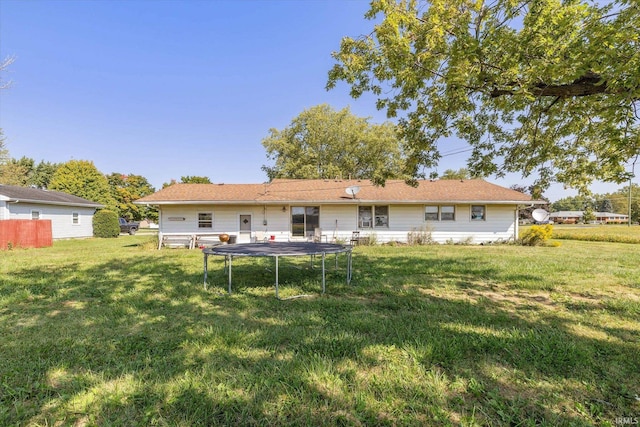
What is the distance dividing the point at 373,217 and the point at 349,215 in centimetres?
141

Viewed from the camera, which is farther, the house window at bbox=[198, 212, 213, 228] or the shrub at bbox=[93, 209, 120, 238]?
the shrub at bbox=[93, 209, 120, 238]

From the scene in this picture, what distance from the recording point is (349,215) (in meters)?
16.7

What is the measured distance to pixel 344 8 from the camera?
7.63 m

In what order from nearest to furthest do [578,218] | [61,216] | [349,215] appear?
[349,215] < [61,216] < [578,218]

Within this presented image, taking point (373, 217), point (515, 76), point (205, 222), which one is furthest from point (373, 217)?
point (515, 76)

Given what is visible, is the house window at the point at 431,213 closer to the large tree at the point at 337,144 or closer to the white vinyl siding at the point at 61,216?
the large tree at the point at 337,144

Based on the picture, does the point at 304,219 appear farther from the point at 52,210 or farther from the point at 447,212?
the point at 52,210

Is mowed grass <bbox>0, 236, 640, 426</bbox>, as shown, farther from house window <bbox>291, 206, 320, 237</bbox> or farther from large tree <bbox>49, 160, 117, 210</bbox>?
large tree <bbox>49, 160, 117, 210</bbox>

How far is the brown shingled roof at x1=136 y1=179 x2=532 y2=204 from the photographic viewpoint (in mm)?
15734

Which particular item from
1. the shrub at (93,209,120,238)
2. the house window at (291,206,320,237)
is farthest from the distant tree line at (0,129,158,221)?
the house window at (291,206,320,237)

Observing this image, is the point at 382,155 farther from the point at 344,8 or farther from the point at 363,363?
the point at 363,363

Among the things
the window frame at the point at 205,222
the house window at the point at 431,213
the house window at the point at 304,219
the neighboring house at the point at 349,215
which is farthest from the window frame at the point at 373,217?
the window frame at the point at 205,222

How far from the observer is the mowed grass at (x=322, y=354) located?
2.33m

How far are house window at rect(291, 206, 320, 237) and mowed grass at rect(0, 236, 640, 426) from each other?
10.2 metres
